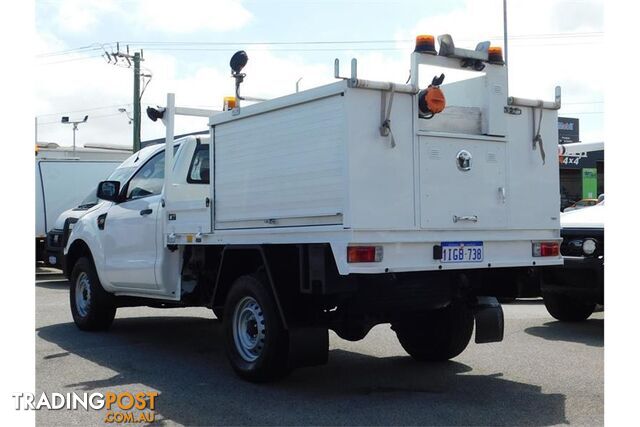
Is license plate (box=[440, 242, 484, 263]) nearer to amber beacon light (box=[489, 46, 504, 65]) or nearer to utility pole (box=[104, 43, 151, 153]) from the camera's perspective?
amber beacon light (box=[489, 46, 504, 65])

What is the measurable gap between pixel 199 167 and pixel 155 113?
72 cm

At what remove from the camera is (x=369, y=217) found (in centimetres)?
581

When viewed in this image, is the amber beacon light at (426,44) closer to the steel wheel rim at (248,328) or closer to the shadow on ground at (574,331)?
the steel wheel rim at (248,328)

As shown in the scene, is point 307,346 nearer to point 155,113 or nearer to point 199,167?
point 199,167

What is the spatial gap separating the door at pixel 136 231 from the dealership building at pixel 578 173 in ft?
15.8

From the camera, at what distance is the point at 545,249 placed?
6.84 m

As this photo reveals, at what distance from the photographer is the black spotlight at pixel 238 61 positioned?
730 cm

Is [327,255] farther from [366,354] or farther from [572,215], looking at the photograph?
[572,215]

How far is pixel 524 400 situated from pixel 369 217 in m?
1.96

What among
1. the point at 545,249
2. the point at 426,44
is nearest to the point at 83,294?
the point at 426,44

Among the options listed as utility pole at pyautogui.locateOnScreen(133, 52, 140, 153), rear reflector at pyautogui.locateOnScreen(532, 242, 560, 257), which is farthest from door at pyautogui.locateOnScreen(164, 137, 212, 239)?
utility pole at pyautogui.locateOnScreen(133, 52, 140, 153)

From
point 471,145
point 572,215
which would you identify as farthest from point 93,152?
point 471,145

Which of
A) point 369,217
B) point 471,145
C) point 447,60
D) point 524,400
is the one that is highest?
point 447,60

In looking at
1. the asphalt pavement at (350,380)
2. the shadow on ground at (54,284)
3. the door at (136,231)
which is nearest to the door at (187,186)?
the door at (136,231)
